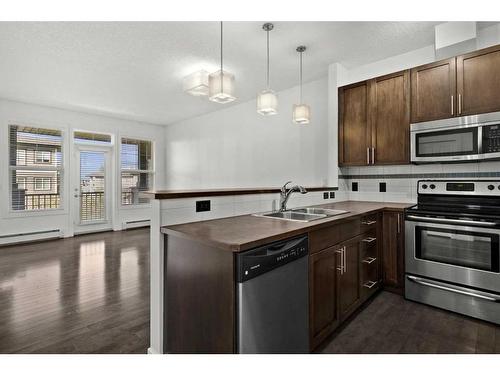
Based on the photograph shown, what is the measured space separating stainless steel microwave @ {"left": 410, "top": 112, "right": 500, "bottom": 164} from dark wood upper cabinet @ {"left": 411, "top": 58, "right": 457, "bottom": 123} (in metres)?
0.10

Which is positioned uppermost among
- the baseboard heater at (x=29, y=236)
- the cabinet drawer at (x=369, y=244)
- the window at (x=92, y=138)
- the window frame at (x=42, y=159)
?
the window at (x=92, y=138)

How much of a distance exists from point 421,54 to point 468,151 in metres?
1.38

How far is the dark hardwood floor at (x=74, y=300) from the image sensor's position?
6.22ft

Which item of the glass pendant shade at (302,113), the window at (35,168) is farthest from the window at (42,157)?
the glass pendant shade at (302,113)

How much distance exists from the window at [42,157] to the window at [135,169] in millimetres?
1443

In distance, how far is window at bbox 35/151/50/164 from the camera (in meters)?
5.32

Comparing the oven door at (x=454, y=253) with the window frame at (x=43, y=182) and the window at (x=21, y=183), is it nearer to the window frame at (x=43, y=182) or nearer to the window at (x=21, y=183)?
the window frame at (x=43, y=182)

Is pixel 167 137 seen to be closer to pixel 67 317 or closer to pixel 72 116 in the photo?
pixel 72 116

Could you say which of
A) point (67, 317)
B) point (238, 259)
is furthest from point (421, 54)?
point (67, 317)

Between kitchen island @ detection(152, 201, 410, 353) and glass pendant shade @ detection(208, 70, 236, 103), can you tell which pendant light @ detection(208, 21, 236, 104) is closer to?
glass pendant shade @ detection(208, 70, 236, 103)

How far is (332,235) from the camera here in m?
1.89

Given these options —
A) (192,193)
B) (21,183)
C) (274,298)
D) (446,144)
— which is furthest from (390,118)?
(21,183)

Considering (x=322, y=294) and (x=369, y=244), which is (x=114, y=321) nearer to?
(x=322, y=294)

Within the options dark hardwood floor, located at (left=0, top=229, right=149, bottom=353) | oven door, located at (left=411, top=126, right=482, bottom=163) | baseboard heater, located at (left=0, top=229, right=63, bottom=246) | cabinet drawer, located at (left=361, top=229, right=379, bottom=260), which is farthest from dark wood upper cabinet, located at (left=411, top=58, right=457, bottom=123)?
baseboard heater, located at (left=0, top=229, right=63, bottom=246)
